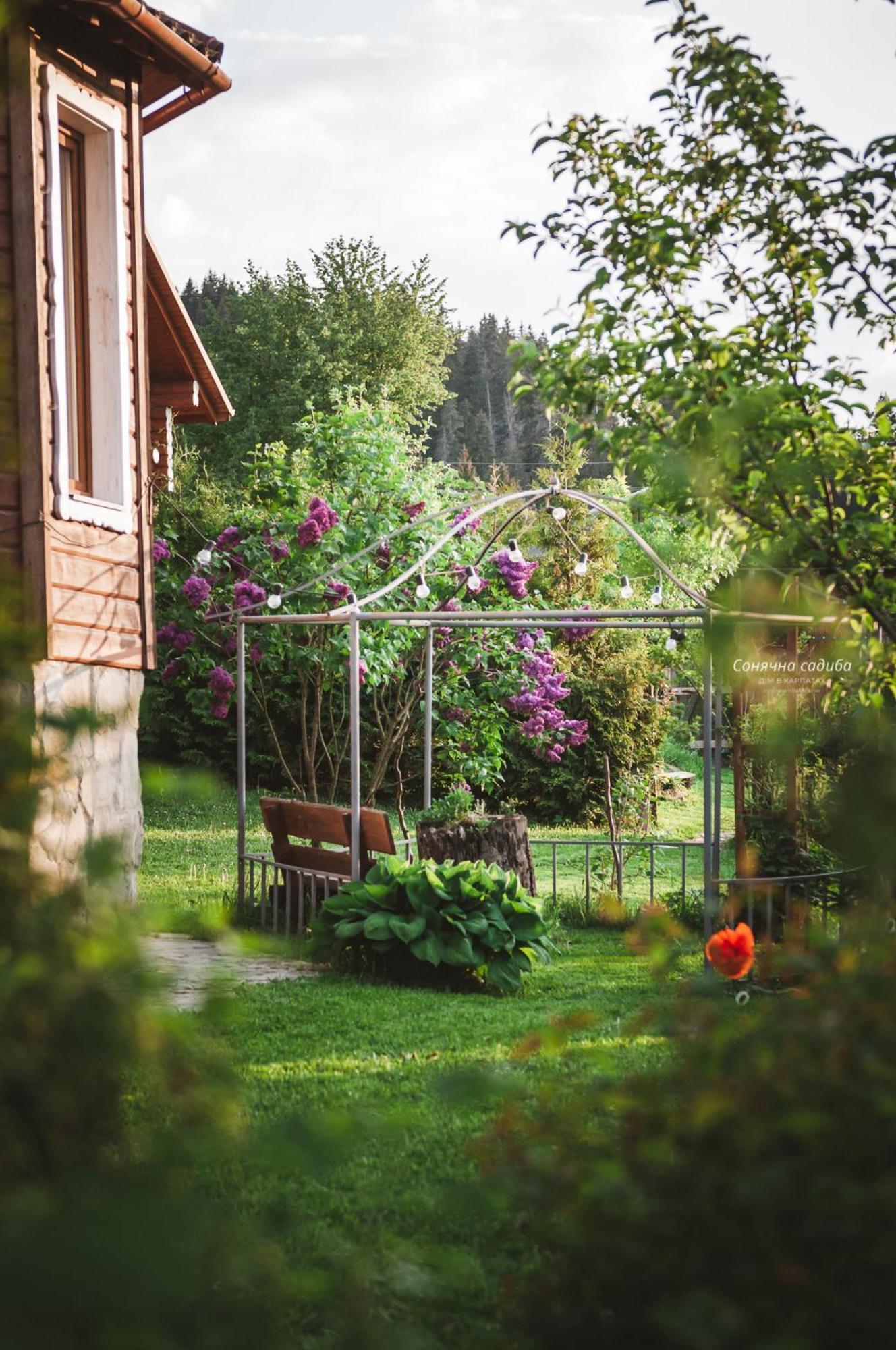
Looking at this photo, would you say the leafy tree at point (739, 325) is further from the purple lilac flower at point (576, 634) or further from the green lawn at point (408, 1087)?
the purple lilac flower at point (576, 634)

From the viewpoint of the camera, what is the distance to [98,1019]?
57.6 inches

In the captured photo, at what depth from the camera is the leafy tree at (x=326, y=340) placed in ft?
106

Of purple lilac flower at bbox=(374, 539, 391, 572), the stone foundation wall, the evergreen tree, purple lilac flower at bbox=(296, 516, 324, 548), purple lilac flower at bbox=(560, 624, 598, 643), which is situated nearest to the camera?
the stone foundation wall

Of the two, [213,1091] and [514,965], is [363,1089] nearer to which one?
[514,965]

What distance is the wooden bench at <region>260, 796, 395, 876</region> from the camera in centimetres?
800

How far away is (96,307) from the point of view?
6449mm

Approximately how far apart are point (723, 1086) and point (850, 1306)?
0.27 m

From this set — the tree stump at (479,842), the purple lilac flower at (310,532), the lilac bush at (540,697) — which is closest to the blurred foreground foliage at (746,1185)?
the tree stump at (479,842)

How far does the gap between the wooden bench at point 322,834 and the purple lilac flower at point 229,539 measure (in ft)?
10.9

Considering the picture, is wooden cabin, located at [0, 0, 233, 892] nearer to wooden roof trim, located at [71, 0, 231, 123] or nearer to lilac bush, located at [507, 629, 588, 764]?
wooden roof trim, located at [71, 0, 231, 123]

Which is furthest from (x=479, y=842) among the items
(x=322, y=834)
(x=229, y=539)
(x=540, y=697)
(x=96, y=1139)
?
(x=96, y=1139)

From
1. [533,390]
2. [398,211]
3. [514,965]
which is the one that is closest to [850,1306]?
[533,390]

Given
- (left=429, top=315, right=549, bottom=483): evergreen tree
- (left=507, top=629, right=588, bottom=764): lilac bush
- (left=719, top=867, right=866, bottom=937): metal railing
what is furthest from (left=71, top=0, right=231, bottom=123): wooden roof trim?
(left=429, top=315, right=549, bottom=483): evergreen tree

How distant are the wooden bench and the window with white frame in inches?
99.6
